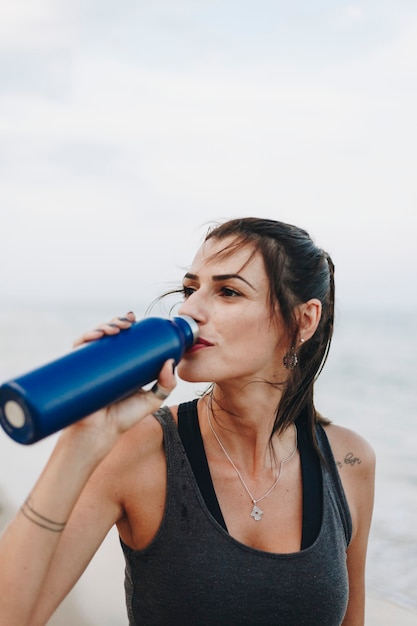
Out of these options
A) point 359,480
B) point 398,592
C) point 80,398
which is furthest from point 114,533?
point 80,398

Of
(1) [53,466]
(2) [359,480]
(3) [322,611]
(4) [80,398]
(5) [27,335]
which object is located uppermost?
(4) [80,398]

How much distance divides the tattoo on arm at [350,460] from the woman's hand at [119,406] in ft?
2.50

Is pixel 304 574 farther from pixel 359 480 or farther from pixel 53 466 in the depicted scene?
pixel 53 466

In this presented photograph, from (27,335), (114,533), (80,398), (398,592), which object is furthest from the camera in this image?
(27,335)

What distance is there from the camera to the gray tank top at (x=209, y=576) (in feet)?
5.42

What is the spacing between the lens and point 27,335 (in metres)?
16.9

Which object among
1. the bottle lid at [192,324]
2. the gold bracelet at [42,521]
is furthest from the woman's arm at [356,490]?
the gold bracelet at [42,521]

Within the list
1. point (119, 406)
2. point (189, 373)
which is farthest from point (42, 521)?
point (189, 373)

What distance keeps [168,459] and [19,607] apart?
496 mm

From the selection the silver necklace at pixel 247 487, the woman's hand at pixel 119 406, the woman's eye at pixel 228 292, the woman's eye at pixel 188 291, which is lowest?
the silver necklace at pixel 247 487

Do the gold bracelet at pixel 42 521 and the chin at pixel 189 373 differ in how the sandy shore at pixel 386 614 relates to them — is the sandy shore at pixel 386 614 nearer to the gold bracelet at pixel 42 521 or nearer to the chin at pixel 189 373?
the chin at pixel 189 373

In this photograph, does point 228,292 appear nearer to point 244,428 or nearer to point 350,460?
point 244,428

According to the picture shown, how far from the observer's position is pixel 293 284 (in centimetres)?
183

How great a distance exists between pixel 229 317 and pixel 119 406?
37cm
